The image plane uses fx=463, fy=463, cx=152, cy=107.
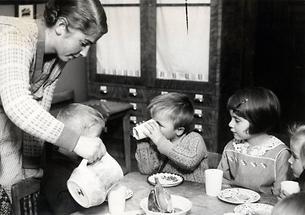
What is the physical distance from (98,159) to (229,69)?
107 inches

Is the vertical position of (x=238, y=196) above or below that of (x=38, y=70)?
below

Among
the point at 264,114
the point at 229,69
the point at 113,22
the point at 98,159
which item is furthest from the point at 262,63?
the point at 98,159

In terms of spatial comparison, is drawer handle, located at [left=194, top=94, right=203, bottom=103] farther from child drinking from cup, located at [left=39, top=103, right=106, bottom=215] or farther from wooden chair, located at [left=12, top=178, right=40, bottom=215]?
wooden chair, located at [left=12, top=178, right=40, bottom=215]

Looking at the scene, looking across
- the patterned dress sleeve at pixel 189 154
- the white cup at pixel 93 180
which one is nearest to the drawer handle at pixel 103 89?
the patterned dress sleeve at pixel 189 154

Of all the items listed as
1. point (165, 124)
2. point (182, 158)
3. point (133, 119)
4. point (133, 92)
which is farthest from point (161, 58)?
point (182, 158)

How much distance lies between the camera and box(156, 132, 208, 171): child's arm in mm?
2244

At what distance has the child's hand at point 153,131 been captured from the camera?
2305 mm

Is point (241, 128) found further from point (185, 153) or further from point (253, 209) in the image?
point (253, 209)

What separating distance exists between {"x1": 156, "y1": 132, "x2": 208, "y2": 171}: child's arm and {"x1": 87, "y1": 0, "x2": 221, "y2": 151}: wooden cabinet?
5.75 ft

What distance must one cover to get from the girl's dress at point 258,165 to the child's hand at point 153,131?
0.36 m

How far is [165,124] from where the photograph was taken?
2.41 meters

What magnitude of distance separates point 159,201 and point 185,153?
0.69 m

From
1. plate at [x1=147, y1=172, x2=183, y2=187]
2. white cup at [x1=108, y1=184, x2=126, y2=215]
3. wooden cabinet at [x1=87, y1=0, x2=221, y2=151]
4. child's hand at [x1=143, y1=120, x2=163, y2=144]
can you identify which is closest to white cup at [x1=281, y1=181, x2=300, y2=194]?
plate at [x1=147, y1=172, x2=183, y2=187]

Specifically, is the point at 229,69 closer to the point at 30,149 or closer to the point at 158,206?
the point at 30,149
